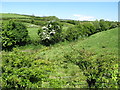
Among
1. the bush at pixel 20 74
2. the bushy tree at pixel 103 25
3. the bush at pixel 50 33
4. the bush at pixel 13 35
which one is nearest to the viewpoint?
the bush at pixel 20 74

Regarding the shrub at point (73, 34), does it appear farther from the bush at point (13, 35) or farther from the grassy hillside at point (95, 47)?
the bush at point (13, 35)

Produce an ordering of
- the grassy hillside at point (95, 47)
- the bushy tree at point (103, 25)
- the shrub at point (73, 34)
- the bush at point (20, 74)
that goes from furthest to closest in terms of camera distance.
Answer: the bushy tree at point (103, 25)
the shrub at point (73, 34)
the grassy hillside at point (95, 47)
the bush at point (20, 74)

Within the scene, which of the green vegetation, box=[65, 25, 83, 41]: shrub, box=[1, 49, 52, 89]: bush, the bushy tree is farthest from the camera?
the bushy tree

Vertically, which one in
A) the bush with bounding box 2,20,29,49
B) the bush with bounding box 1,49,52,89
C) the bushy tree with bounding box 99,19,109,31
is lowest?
the bush with bounding box 1,49,52,89

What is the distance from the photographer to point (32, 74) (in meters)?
4.12

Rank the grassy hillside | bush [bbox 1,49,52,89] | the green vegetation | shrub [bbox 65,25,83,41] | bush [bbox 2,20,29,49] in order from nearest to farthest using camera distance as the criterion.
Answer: bush [bbox 1,49,52,89]
the green vegetation
the grassy hillside
bush [bbox 2,20,29,49]
shrub [bbox 65,25,83,41]

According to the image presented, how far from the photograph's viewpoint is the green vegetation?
4219mm

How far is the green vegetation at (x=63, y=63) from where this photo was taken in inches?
166

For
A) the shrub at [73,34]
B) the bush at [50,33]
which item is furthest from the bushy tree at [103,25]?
the bush at [50,33]

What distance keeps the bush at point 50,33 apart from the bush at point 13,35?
5.74ft

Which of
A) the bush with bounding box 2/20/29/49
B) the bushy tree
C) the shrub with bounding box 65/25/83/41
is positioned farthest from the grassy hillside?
the bushy tree

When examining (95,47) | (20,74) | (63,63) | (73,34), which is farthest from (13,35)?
(20,74)

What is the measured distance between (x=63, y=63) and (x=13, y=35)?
7410 mm

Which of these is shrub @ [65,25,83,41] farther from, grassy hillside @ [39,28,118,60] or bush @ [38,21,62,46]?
bush @ [38,21,62,46]
